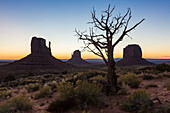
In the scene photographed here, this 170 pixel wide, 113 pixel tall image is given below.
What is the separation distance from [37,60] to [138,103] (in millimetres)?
83106

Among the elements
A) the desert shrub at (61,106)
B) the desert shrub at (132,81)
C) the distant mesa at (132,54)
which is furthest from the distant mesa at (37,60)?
the desert shrub at (61,106)

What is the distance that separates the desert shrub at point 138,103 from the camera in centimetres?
489

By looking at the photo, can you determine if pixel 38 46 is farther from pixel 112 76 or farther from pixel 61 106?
pixel 61 106

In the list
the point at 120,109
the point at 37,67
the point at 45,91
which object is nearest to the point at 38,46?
the point at 37,67

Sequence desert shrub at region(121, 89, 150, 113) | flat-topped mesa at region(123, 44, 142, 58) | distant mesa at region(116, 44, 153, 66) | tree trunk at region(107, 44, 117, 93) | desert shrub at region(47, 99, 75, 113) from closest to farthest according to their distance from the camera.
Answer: desert shrub at region(121, 89, 150, 113)
desert shrub at region(47, 99, 75, 113)
tree trunk at region(107, 44, 117, 93)
distant mesa at region(116, 44, 153, 66)
flat-topped mesa at region(123, 44, 142, 58)

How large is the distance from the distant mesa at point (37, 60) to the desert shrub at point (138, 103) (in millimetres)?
72585

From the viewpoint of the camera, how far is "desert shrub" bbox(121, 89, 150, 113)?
489 cm

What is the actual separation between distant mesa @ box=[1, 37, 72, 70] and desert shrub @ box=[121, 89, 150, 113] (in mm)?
72585

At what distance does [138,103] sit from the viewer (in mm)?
5344

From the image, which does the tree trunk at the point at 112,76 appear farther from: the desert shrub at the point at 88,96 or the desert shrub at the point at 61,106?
the desert shrub at the point at 61,106

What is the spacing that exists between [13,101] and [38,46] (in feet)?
303

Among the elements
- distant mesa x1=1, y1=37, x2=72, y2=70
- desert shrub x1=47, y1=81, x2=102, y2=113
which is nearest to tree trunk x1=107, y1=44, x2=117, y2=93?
desert shrub x1=47, y1=81, x2=102, y2=113

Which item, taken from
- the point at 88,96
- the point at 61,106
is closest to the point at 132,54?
the point at 88,96

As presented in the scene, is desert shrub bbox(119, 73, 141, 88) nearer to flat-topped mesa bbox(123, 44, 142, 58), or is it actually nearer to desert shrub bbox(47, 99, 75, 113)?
desert shrub bbox(47, 99, 75, 113)
